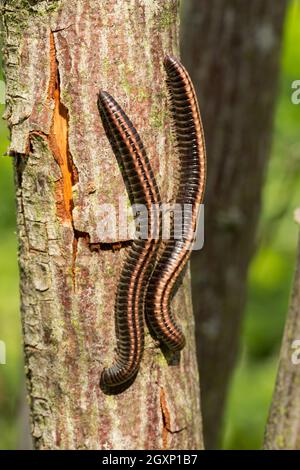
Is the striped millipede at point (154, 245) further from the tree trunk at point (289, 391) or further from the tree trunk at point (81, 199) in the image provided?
the tree trunk at point (289, 391)

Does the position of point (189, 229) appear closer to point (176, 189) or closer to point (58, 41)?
point (176, 189)

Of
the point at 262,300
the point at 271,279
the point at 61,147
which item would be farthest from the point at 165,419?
the point at 262,300

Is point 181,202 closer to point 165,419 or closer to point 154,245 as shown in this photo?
point 154,245

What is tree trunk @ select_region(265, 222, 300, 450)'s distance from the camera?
3.28 m

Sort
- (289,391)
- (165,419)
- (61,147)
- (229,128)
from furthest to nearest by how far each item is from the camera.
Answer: (229,128) → (289,391) → (165,419) → (61,147)

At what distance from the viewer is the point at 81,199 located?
8.57 feet

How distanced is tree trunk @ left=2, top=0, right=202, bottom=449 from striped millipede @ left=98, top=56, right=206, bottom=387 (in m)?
0.05

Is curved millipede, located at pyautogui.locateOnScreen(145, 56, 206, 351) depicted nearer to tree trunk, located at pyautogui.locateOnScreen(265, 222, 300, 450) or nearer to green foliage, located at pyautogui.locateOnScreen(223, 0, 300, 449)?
tree trunk, located at pyautogui.locateOnScreen(265, 222, 300, 450)

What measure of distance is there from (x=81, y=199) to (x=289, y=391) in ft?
4.69

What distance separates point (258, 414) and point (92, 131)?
5094 millimetres

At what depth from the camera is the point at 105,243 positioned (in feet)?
8.78

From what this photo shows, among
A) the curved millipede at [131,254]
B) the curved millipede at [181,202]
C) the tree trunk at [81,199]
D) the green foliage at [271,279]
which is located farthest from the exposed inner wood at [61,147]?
the green foliage at [271,279]

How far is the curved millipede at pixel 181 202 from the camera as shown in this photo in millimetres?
2707

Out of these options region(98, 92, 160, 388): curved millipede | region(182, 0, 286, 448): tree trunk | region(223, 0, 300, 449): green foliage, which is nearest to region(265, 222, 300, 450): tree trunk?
region(98, 92, 160, 388): curved millipede
